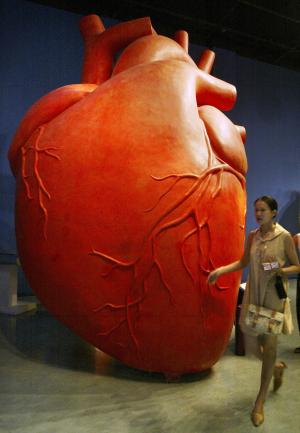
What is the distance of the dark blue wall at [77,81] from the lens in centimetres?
504

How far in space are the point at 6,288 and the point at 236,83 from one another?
14.0ft

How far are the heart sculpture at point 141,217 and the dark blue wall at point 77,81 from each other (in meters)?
2.45

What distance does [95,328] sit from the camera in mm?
2674

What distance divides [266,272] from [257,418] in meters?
Result: 0.71

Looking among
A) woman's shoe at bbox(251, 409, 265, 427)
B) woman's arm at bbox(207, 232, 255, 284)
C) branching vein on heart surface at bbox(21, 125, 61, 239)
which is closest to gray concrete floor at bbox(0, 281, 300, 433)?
woman's shoe at bbox(251, 409, 265, 427)

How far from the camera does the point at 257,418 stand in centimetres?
210

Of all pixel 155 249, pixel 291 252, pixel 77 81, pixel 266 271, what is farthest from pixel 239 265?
pixel 77 81

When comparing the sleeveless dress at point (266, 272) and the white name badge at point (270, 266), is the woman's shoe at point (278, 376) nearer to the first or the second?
the sleeveless dress at point (266, 272)

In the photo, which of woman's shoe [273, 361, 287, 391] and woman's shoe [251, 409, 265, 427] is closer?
woman's shoe [251, 409, 265, 427]

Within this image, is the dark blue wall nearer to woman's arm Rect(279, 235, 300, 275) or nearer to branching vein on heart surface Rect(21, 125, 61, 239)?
branching vein on heart surface Rect(21, 125, 61, 239)

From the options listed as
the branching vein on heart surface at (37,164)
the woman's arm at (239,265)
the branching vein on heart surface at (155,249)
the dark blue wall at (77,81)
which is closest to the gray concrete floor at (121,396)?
the branching vein on heart surface at (155,249)

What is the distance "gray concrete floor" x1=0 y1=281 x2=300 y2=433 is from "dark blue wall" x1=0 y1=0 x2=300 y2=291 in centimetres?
249

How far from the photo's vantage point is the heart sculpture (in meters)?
2.51

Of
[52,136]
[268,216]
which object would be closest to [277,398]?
[268,216]
